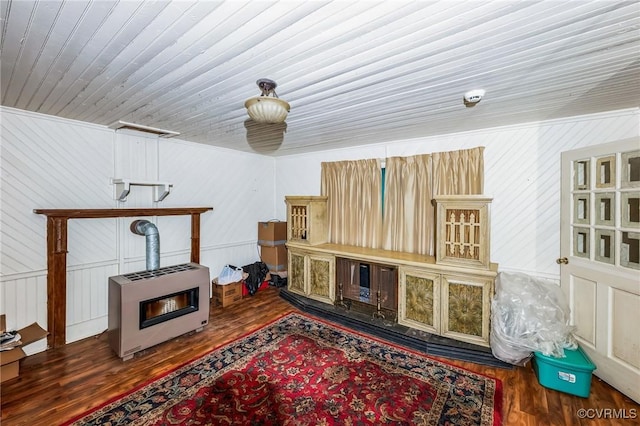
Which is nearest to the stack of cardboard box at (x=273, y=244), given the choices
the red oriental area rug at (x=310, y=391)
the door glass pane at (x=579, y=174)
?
the red oriental area rug at (x=310, y=391)

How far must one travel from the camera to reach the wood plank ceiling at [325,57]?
4.10 feet

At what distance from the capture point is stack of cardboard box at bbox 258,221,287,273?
16.0ft

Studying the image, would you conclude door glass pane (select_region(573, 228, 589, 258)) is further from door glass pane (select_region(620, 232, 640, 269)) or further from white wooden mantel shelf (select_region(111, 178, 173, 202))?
white wooden mantel shelf (select_region(111, 178, 173, 202))

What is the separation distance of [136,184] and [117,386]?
2.23 m

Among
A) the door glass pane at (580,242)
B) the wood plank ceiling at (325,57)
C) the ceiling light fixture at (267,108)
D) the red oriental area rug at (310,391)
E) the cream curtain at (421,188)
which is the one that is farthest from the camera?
the cream curtain at (421,188)

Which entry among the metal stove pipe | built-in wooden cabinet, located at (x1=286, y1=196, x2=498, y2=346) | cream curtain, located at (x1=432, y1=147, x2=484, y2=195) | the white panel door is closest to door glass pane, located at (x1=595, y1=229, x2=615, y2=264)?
the white panel door

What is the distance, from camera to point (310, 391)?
88.6 inches

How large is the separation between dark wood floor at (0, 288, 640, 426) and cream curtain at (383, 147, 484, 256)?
5.22ft

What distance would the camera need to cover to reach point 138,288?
2.81m

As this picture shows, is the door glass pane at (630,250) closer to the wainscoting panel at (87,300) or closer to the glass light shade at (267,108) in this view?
the glass light shade at (267,108)

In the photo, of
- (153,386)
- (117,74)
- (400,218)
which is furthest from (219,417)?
(400,218)

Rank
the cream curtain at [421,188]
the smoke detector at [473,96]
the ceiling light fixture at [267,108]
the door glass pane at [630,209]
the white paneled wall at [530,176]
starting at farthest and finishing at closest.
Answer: the cream curtain at [421,188]
the white paneled wall at [530,176]
the door glass pane at [630,209]
the smoke detector at [473,96]
the ceiling light fixture at [267,108]

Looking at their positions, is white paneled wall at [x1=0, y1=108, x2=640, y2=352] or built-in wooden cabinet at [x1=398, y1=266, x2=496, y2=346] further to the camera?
built-in wooden cabinet at [x1=398, y1=266, x2=496, y2=346]


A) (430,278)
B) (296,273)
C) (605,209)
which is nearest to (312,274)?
(296,273)
